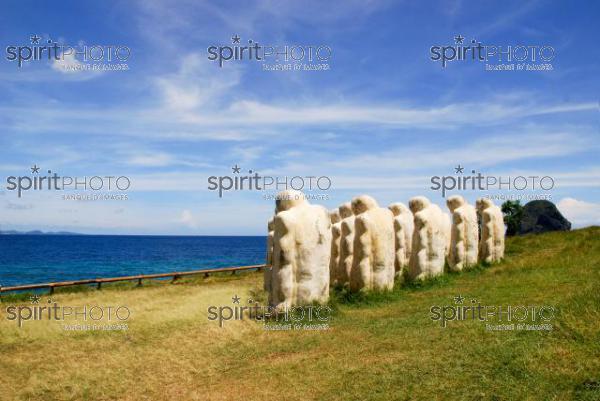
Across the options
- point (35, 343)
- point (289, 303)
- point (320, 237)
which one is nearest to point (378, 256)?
point (320, 237)

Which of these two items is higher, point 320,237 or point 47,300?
point 320,237

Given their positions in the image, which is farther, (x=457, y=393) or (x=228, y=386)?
(x=228, y=386)

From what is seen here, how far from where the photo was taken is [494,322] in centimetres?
1008

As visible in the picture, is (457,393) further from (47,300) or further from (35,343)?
(47,300)

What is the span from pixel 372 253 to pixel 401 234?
3.32 m

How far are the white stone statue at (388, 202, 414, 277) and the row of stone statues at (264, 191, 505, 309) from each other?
1.5 inches

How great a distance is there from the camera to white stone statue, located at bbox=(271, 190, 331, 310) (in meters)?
13.1

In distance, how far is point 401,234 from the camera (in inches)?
733

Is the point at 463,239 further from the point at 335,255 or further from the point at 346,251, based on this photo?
the point at 346,251

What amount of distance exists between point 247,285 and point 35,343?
10675mm

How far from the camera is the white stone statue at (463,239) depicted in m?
19.5

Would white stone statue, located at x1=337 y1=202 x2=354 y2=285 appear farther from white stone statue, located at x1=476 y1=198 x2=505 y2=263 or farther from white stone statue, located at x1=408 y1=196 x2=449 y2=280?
white stone statue, located at x1=476 y1=198 x2=505 y2=263

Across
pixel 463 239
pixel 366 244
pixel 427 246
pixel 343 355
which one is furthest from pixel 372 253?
pixel 343 355

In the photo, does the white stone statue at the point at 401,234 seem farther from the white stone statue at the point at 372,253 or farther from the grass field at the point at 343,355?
the grass field at the point at 343,355
